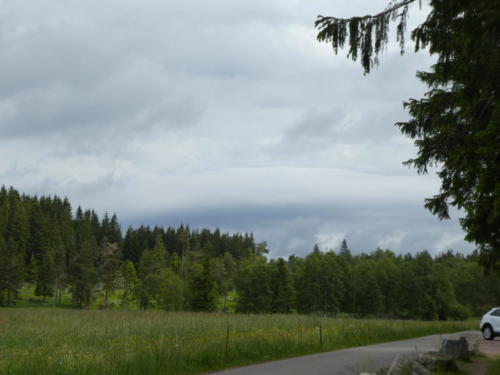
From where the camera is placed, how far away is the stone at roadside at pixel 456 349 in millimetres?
15466

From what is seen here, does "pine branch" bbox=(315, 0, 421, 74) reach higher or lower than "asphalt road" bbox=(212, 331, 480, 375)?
higher

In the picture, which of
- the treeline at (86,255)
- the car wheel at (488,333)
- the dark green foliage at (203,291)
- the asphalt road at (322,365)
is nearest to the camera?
the asphalt road at (322,365)

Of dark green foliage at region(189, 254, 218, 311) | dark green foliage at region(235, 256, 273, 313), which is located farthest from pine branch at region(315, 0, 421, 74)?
dark green foliage at region(235, 256, 273, 313)

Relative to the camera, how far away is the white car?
82.7 ft

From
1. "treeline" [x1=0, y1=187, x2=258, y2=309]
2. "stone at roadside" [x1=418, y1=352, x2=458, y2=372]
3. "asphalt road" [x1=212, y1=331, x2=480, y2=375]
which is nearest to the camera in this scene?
"stone at roadside" [x1=418, y1=352, x2=458, y2=372]

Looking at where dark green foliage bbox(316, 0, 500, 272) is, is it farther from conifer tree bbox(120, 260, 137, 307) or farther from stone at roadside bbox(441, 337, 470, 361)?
conifer tree bbox(120, 260, 137, 307)

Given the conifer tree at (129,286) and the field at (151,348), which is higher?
the conifer tree at (129,286)

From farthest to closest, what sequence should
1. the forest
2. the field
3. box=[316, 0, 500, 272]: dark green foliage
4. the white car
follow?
the forest → the white car → the field → box=[316, 0, 500, 272]: dark green foliage

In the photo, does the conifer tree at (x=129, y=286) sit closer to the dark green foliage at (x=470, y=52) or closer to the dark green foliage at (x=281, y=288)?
the dark green foliage at (x=281, y=288)

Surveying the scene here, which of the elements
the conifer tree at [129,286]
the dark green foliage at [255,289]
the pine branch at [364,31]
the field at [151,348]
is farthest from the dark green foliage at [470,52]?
the conifer tree at [129,286]

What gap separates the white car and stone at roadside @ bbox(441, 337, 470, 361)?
1086 cm

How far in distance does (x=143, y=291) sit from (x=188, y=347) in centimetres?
8367

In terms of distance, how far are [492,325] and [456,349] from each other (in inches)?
446

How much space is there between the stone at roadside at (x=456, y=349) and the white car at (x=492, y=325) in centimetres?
1086
